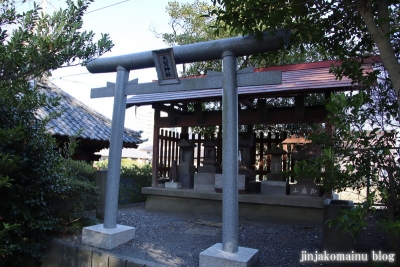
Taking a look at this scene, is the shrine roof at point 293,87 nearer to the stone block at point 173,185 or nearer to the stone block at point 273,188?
the stone block at point 273,188

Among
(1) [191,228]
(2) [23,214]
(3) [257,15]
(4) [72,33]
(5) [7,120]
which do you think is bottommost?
(1) [191,228]

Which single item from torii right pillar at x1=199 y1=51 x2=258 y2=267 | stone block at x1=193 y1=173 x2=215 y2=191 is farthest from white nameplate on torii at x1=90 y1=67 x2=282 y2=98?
stone block at x1=193 y1=173 x2=215 y2=191

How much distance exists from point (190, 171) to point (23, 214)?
515 centimetres

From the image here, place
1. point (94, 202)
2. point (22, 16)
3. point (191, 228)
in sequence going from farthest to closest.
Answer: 1. point (191, 228)
2. point (94, 202)
3. point (22, 16)

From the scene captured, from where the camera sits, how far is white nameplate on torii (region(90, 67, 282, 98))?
3.70m

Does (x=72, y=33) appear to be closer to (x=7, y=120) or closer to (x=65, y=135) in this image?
(x=7, y=120)

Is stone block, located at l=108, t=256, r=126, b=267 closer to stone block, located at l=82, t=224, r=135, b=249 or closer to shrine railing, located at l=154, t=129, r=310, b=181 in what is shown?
stone block, located at l=82, t=224, r=135, b=249

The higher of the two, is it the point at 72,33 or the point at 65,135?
the point at 72,33

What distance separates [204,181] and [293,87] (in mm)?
3629

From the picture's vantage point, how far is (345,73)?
Answer: 3.73m

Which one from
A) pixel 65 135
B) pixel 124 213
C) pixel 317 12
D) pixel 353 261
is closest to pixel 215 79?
pixel 317 12

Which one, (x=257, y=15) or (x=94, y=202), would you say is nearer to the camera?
(x=257, y=15)

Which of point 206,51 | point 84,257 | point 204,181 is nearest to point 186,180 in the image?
point 204,181

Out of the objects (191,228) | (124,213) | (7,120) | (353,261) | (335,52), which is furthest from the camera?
(124,213)
